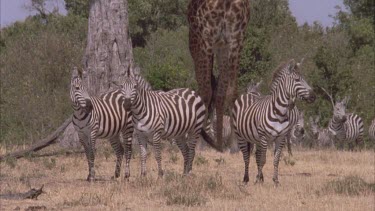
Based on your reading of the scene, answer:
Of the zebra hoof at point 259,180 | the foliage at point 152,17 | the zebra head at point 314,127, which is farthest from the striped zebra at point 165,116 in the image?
the foliage at point 152,17

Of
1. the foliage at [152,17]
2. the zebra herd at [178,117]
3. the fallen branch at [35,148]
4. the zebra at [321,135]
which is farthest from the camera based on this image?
the foliage at [152,17]

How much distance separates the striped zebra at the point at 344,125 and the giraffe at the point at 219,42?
15.0 m

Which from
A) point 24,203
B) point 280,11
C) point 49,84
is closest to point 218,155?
point 24,203

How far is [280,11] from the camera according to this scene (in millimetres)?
38469

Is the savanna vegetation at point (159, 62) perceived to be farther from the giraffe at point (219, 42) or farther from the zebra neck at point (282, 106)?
the giraffe at point (219, 42)

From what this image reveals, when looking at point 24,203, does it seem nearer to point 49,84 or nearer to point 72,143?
A: point 72,143

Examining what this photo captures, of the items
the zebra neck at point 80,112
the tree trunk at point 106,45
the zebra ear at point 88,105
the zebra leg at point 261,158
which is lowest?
the zebra leg at point 261,158

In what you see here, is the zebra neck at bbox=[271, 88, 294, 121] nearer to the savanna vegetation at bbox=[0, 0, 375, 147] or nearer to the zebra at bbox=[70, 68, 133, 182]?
the zebra at bbox=[70, 68, 133, 182]

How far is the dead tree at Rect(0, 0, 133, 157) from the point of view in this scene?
630 inches

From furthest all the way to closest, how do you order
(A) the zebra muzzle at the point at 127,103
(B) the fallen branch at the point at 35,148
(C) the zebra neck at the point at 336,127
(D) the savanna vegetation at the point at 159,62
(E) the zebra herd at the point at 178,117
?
1. (C) the zebra neck at the point at 336,127
2. (D) the savanna vegetation at the point at 159,62
3. (B) the fallen branch at the point at 35,148
4. (E) the zebra herd at the point at 178,117
5. (A) the zebra muzzle at the point at 127,103

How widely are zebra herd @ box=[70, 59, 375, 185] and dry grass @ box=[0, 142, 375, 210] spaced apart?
555mm

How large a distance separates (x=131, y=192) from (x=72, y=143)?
7.23 meters

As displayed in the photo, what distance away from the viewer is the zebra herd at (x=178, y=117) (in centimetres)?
1165

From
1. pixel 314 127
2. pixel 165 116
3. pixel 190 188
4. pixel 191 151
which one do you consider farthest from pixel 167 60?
pixel 190 188
